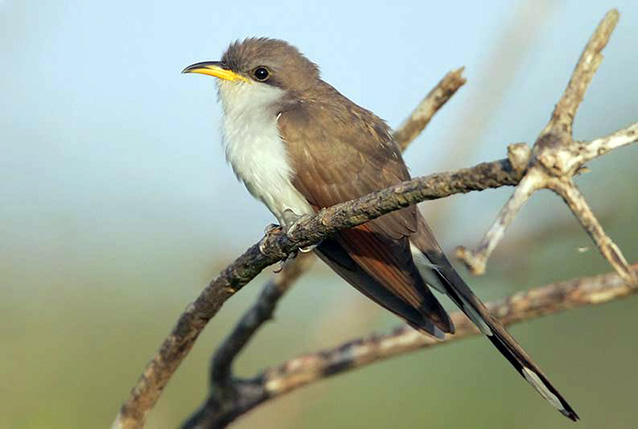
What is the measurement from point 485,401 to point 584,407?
2.11ft

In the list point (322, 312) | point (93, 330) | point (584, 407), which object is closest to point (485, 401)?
point (584, 407)

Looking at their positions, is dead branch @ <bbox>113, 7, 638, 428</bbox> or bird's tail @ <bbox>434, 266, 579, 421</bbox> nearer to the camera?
dead branch @ <bbox>113, 7, 638, 428</bbox>

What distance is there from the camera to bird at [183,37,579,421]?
13.9 ft

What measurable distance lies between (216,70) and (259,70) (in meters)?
0.23

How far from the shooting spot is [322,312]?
6.69 meters

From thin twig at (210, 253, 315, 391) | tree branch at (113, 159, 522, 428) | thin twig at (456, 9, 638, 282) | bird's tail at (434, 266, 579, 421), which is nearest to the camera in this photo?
thin twig at (456, 9, 638, 282)

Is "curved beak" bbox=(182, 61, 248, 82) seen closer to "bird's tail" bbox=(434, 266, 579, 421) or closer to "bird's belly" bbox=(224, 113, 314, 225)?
"bird's belly" bbox=(224, 113, 314, 225)

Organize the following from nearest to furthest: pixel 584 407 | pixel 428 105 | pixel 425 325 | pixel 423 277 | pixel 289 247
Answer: pixel 289 247 → pixel 425 325 → pixel 423 277 → pixel 428 105 → pixel 584 407

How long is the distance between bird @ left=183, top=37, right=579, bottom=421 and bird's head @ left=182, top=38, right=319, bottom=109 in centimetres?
25

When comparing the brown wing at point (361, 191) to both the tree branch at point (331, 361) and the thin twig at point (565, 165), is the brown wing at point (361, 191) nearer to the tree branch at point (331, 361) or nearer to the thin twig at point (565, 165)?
the tree branch at point (331, 361)

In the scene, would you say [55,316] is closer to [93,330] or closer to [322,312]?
[93,330]

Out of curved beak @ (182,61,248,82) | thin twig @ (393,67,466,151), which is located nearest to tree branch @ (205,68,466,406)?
thin twig @ (393,67,466,151)

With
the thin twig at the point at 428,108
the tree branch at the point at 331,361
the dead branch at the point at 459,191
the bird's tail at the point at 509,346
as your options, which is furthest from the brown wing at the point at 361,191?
the dead branch at the point at 459,191

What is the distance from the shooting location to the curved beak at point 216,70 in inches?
215
